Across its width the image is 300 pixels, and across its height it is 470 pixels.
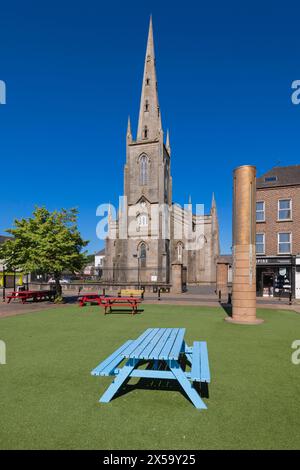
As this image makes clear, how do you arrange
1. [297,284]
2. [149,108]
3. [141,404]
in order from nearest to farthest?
[141,404] < [297,284] < [149,108]

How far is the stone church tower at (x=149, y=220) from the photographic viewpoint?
4697 cm

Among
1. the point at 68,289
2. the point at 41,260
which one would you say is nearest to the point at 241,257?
the point at 41,260

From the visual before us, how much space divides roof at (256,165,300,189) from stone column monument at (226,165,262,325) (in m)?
14.5

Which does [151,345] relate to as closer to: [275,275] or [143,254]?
[275,275]

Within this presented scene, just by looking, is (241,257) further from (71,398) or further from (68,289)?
(68,289)

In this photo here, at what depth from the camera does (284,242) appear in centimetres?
2542

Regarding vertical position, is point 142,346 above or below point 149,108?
below

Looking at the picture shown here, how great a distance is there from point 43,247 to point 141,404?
49.5ft

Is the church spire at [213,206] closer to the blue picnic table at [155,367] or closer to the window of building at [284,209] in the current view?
the window of building at [284,209]

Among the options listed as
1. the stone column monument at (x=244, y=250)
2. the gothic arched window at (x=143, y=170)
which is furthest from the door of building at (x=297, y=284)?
the gothic arched window at (x=143, y=170)

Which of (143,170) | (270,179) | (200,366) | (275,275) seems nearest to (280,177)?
(270,179)

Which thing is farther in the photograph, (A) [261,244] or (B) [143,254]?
(B) [143,254]

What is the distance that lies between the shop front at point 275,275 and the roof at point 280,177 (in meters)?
6.63
